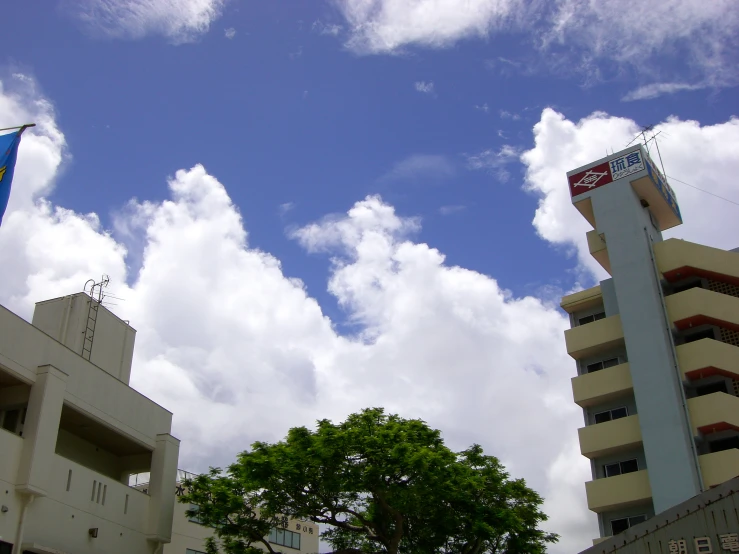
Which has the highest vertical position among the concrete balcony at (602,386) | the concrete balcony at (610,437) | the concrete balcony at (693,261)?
the concrete balcony at (693,261)

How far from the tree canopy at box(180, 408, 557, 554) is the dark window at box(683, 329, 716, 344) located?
13.1 metres

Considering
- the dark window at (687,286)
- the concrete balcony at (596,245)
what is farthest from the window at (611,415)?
the concrete balcony at (596,245)

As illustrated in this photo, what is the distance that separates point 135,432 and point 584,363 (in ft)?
75.4

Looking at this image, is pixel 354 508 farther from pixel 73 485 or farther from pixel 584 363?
Answer: pixel 584 363

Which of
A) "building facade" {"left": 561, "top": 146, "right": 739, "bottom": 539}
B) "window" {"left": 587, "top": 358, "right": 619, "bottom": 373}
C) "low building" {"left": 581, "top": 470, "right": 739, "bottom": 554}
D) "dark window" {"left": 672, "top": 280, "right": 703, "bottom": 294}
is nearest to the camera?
"low building" {"left": 581, "top": 470, "right": 739, "bottom": 554}

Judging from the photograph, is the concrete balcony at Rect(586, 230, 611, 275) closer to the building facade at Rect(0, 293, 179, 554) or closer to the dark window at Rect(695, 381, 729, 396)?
the dark window at Rect(695, 381, 729, 396)

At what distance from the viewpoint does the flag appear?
2056 centimetres

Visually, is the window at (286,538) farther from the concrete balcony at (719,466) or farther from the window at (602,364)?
the concrete balcony at (719,466)

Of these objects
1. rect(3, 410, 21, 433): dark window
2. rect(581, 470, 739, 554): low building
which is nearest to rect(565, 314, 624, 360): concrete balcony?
rect(581, 470, 739, 554): low building

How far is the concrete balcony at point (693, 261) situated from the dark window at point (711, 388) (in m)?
5.20

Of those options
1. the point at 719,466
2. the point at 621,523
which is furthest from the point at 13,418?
the point at 719,466

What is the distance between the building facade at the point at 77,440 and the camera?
80.8ft

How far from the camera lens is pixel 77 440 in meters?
31.3

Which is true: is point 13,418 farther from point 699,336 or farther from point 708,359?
point 699,336
